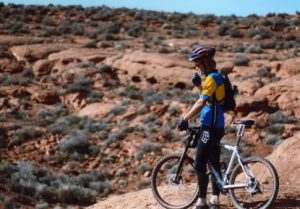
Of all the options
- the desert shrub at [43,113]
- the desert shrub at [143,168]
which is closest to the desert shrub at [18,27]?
the desert shrub at [43,113]

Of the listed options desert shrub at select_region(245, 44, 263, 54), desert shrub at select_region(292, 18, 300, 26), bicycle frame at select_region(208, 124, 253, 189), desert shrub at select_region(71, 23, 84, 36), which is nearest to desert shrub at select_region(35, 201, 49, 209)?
bicycle frame at select_region(208, 124, 253, 189)

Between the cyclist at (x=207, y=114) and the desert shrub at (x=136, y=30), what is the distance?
1066 inches

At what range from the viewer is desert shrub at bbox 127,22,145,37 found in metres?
32.6

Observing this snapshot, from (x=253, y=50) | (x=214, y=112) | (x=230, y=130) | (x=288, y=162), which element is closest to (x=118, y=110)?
(x=230, y=130)

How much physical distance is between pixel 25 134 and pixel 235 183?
12.7 meters

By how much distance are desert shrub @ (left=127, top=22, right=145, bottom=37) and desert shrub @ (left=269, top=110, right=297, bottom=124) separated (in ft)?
55.9

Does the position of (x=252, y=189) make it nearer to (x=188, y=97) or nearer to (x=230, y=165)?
(x=230, y=165)

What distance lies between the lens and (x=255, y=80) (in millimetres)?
19828

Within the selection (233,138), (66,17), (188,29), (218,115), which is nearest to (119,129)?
(233,138)

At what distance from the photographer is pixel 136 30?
109 ft

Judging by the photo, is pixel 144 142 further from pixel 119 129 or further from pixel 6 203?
pixel 6 203

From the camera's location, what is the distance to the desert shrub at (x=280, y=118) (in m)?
16.8

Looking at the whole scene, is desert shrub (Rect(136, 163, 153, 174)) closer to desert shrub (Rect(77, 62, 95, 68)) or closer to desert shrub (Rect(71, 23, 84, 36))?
desert shrub (Rect(77, 62, 95, 68))

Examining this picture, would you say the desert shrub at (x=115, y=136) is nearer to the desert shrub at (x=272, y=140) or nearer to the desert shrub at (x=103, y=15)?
the desert shrub at (x=272, y=140)
